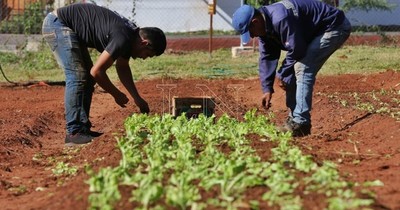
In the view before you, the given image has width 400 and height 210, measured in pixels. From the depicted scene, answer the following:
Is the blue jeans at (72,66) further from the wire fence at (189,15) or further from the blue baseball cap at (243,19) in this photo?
the wire fence at (189,15)

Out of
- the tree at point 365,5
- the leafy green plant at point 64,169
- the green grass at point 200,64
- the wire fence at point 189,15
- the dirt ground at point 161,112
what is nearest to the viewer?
the dirt ground at point 161,112

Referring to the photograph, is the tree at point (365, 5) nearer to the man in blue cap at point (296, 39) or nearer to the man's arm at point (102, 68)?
the man in blue cap at point (296, 39)

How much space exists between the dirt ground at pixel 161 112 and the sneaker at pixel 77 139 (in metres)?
0.16

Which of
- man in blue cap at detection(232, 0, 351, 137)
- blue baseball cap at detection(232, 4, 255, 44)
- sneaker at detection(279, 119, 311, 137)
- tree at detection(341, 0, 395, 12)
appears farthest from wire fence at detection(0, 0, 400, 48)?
blue baseball cap at detection(232, 4, 255, 44)

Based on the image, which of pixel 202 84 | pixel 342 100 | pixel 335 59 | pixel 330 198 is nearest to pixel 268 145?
pixel 330 198

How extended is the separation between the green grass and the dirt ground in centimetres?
115

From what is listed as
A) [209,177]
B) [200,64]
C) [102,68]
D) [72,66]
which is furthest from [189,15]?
[209,177]

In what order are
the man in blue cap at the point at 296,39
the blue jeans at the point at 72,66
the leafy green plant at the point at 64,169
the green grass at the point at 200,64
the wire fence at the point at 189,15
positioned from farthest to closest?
the wire fence at the point at 189,15
the green grass at the point at 200,64
the blue jeans at the point at 72,66
the man in blue cap at the point at 296,39
the leafy green plant at the point at 64,169

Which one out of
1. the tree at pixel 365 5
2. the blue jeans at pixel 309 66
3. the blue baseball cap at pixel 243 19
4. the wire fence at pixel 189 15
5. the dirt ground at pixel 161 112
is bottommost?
the wire fence at pixel 189 15

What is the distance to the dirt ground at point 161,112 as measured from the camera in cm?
574

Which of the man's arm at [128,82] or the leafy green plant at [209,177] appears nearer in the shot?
the leafy green plant at [209,177]

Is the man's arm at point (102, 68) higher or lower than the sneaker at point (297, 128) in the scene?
Answer: higher

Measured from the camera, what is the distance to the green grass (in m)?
15.5

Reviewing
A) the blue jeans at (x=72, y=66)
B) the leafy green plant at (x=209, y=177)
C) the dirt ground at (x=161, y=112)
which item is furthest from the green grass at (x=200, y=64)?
the leafy green plant at (x=209, y=177)
